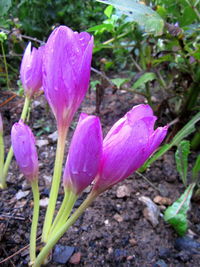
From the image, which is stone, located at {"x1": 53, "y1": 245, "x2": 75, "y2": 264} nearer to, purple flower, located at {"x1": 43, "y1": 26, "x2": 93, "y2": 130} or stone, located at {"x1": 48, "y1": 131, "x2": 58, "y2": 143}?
purple flower, located at {"x1": 43, "y1": 26, "x2": 93, "y2": 130}

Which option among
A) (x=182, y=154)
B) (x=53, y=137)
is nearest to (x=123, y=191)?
(x=182, y=154)

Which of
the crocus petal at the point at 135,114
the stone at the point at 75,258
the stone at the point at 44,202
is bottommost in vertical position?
the stone at the point at 44,202

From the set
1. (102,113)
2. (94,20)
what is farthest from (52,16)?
(102,113)

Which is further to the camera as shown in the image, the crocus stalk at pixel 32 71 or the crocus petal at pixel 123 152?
the crocus stalk at pixel 32 71

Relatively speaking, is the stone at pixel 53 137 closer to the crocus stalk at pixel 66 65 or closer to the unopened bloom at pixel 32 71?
the unopened bloom at pixel 32 71

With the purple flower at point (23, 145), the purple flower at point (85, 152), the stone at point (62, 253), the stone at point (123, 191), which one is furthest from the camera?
the stone at point (123, 191)

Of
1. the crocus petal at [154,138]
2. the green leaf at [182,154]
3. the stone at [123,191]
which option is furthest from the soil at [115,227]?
the crocus petal at [154,138]

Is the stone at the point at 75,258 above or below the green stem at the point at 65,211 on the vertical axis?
below

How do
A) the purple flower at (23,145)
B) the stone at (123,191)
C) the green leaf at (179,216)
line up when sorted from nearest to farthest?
1. the purple flower at (23,145)
2. the green leaf at (179,216)
3. the stone at (123,191)
